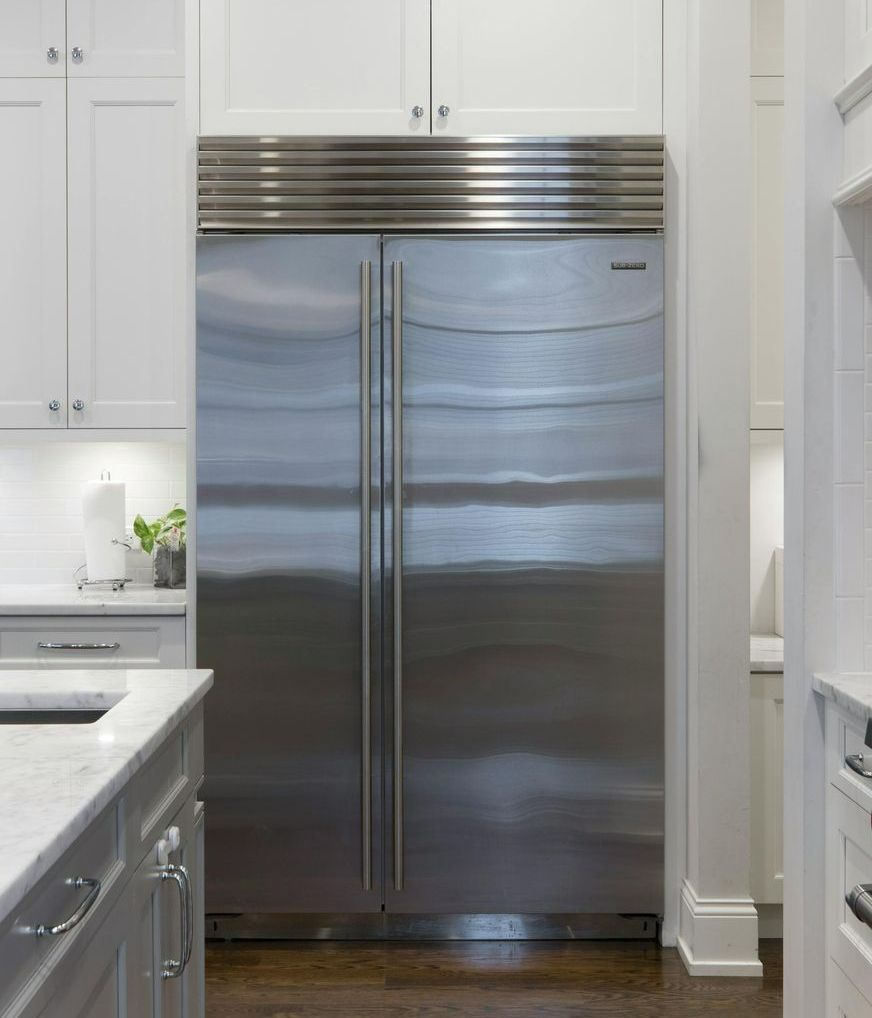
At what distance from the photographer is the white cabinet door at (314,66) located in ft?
8.84

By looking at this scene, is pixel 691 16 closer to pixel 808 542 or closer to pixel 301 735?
pixel 808 542

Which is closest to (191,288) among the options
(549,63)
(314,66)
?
(314,66)

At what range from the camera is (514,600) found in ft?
8.82

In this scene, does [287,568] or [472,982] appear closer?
[472,982]

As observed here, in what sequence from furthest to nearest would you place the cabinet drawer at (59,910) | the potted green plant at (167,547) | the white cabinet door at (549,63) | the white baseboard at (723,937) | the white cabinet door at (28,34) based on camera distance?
the potted green plant at (167,547) → the white cabinet door at (28,34) → the white cabinet door at (549,63) → the white baseboard at (723,937) → the cabinet drawer at (59,910)

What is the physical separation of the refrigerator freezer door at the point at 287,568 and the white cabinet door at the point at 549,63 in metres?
0.51

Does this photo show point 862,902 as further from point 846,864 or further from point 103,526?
point 103,526

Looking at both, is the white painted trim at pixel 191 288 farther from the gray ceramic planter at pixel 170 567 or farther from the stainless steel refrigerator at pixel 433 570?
the gray ceramic planter at pixel 170 567

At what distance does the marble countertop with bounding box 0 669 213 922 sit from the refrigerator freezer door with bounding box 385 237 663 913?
1.08 meters

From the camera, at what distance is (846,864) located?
67.5 inches

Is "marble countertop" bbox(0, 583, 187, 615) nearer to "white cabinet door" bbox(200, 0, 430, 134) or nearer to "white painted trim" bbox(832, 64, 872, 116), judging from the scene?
"white cabinet door" bbox(200, 0, 430, 134)

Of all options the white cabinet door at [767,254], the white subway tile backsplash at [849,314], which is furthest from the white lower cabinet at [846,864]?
the white cabinet door at [767,254]

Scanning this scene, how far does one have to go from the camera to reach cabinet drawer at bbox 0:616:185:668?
277cm

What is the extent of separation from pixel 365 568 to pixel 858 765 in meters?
1.40
